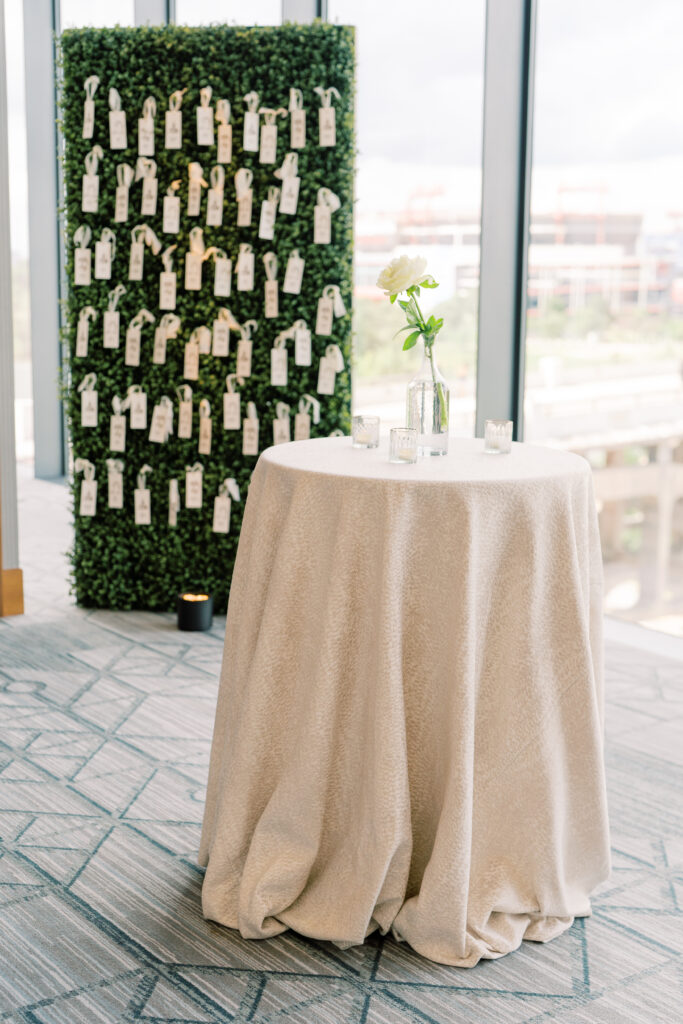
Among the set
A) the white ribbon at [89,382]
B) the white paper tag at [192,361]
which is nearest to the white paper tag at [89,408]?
the white ribbon at [89,382]

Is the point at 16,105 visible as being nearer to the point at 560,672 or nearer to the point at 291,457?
the point at 291,457

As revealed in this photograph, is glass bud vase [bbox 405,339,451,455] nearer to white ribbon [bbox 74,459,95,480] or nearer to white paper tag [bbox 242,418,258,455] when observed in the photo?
white paper tag [bbox 242,418,258,455]

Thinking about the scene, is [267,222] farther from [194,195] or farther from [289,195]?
[194,195]

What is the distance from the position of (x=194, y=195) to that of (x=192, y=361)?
2.09ft

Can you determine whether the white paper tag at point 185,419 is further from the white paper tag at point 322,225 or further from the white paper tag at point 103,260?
the white paper tag at point 322,225

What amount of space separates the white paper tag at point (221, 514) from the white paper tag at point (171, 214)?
3.49 feet

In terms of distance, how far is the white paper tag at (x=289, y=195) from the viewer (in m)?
4.34

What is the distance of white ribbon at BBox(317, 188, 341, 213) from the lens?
14.2 ft

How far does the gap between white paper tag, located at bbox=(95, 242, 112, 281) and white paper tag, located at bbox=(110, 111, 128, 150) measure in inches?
14.9

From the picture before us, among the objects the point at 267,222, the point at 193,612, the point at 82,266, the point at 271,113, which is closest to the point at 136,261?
the point at 82,266

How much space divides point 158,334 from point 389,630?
263 cm

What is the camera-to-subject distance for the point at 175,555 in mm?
4672

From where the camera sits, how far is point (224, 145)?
4.36 metres

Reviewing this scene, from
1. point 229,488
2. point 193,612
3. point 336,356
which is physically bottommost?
point 193,612
